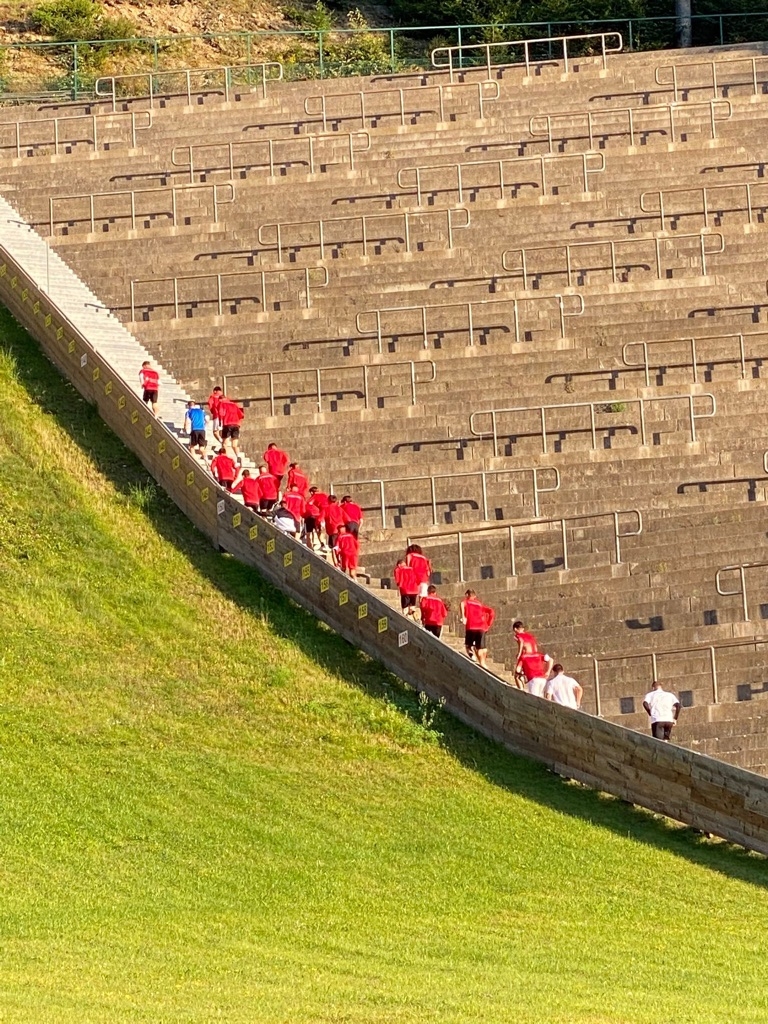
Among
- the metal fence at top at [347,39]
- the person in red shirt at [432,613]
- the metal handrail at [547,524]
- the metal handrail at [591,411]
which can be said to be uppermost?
the metal fence at top at [347,39]

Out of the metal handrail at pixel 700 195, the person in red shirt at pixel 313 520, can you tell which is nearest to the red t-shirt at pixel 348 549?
the person in red shirt at pixel 313 520

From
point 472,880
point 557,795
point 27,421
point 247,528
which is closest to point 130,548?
point 247,528

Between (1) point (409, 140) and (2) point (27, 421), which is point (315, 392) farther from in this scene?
(1) point (409, 140)

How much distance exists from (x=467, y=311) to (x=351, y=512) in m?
7.29

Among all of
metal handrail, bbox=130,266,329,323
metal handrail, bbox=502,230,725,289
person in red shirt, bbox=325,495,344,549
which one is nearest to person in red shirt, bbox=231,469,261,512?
person in red shirt, bbox=325,495,344,549

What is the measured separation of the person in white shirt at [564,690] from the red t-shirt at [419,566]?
8.77 ft

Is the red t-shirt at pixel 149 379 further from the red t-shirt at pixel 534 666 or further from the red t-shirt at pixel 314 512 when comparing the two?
the red t-shirt at pixel 534 666

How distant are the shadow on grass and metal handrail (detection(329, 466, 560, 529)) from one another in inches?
77.1

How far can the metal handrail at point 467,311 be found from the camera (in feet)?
96.1


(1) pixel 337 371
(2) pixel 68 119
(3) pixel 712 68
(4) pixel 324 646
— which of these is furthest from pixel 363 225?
(4) pixel 324 646

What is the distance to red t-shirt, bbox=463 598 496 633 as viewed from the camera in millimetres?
21203

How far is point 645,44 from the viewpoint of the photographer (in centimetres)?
4531

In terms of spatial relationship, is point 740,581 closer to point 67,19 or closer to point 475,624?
point 475,624

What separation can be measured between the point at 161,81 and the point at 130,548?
66.6 ft
